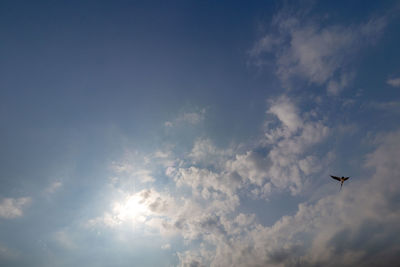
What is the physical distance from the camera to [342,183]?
4347 centimetres
